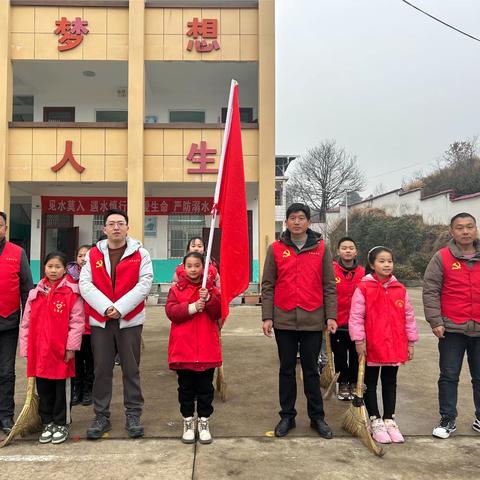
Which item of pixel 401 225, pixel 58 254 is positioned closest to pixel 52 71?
pixel 58 254

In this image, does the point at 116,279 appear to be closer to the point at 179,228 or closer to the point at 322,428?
the point at 322,428

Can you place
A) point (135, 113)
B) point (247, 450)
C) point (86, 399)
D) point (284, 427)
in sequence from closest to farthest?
1. point (247, 450)
2. point (284, 427)
3. point (86, 399)
4. point (135, 113)

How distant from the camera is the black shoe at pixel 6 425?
3.30 m

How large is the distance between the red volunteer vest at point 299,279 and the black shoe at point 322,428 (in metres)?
0.84

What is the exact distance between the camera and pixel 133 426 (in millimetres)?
3248

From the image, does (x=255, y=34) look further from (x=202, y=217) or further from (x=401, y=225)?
(x=401, y=225)

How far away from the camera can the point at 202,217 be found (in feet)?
43.2

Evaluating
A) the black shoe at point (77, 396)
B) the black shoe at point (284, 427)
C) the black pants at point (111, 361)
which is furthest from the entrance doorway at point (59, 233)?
the black shoe at point (284, 427)

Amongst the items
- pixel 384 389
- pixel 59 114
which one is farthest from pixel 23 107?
pixel 384 389

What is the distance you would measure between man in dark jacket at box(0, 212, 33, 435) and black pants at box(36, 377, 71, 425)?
283 mm

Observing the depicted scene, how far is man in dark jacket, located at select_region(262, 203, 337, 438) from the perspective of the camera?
330 centimetres

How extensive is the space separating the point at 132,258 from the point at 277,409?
184cm

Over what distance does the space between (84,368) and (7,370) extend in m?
0.86

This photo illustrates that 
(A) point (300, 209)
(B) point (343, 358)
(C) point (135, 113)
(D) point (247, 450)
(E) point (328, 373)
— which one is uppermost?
(C) point (135, 113)
